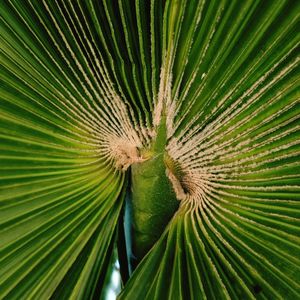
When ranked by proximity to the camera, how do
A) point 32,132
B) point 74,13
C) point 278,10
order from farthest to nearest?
1. point 32,132
2. point 74,13
3. point 278,10

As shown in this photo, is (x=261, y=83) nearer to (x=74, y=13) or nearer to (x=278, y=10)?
(x=278, y=10)

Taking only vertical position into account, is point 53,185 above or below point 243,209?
above

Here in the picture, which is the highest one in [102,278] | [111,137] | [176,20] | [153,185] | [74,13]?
[74,13]

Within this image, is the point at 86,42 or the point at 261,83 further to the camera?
the point at 86,42

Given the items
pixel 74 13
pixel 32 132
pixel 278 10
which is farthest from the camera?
pixel 32 132

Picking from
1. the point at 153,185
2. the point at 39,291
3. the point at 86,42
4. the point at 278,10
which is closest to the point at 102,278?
the point at 39,291

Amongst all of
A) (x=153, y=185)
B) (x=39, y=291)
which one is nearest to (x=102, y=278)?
(x=39, y=291)

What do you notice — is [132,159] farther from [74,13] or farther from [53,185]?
[74,13]
